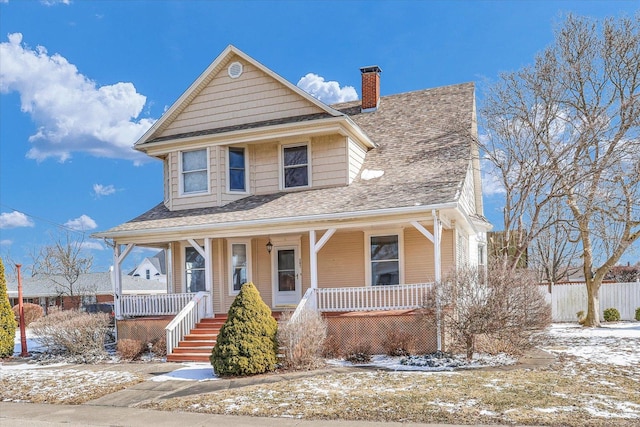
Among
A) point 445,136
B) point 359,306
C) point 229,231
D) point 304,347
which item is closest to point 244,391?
point 304,347

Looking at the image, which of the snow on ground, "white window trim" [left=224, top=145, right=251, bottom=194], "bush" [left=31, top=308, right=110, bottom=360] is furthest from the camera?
"white window trim" [left=224, top=145, right=251, bottom=194]

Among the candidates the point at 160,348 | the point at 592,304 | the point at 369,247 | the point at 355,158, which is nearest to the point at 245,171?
the point at 355,158

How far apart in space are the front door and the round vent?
561 cm

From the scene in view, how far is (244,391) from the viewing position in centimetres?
907

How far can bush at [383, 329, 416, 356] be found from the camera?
12297mm

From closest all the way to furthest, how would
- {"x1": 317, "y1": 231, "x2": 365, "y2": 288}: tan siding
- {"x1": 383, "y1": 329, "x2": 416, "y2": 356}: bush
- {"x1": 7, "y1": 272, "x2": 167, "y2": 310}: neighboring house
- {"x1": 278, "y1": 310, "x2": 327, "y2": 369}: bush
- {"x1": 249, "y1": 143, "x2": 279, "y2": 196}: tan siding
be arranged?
{"x1": 278, "y1": 310, "x2": 327, "y2": 369}: bush → {"x1": 383, "y1": 329, "x2": 416, "y2": 356}: bush → {"x1": 317, "y1": 231, "x2": 365, "y2": 288}: tan siding → {"x1": 249, "y1": 143, "x2": 279, "y2": 196}: tan siding → {"x1": 7, "y1": 272, "x2": 167, "y2": 310}: neighboring house

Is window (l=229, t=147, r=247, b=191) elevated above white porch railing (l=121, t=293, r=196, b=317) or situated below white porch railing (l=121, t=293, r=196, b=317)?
above

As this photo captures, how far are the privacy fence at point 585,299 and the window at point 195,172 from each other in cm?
1428

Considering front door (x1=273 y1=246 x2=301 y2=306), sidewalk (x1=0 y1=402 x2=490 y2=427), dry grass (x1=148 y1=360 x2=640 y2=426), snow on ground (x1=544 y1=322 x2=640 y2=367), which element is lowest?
snow on ground (x1=544 y1=322 x2=640 y2=367)

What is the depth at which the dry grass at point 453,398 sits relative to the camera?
7.00 metres

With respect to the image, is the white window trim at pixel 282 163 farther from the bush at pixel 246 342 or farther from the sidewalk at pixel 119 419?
the sidewalk at pixel 119 419

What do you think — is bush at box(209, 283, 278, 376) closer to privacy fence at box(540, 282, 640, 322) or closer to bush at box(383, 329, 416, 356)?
bush at box(383, 329, 416, 356)

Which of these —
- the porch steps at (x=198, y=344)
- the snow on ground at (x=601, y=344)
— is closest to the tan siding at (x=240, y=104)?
the porch steps at (x=198, y=344)

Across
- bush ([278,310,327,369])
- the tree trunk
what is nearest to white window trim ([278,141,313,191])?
bush ([278,310,327,369])
